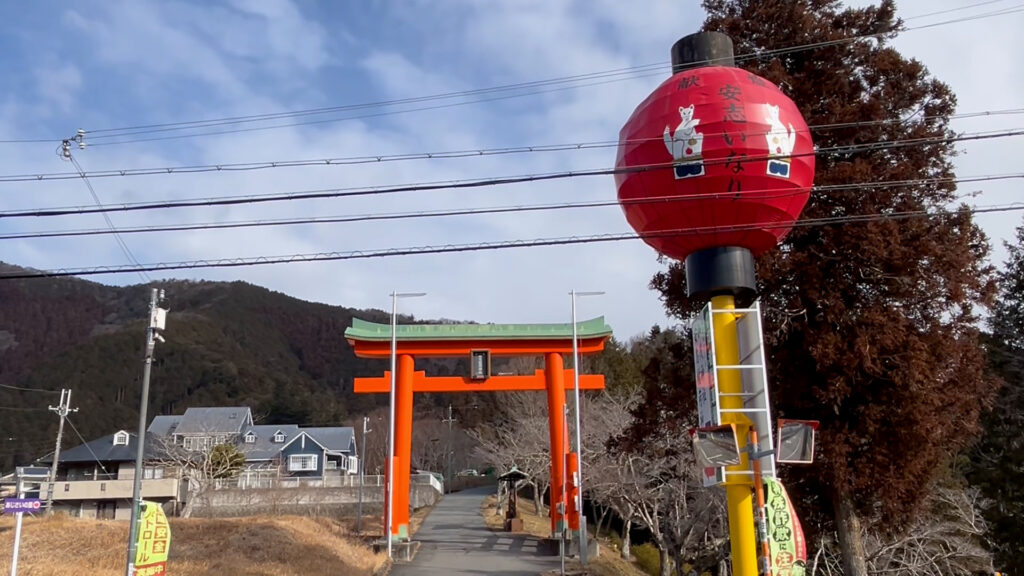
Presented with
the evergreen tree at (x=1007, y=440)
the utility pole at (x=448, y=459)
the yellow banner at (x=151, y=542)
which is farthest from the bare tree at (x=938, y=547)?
the utility pole at (x=448, y=459)

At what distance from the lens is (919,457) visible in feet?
38.0

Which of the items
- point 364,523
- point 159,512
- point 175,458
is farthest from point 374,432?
point 159,512

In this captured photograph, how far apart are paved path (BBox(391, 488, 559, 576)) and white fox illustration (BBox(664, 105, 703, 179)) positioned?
1232cm

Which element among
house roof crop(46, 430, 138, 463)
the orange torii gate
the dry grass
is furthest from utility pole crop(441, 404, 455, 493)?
the orange torii gate

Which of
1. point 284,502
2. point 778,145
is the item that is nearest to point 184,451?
point 284,502

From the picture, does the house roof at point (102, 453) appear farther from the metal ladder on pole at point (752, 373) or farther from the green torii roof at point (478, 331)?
the metal ladder on pole at point (752, 373)

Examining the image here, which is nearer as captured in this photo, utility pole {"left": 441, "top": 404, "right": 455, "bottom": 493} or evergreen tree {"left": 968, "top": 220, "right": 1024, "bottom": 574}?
evergreen tree {"left": 968, "top": 220, "right": 1024, "bottom": 574}

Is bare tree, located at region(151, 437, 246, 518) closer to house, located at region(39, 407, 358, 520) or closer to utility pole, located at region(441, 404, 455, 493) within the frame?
house, located at region(39, 407, 358, 520)

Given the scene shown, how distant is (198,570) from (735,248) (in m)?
13.5

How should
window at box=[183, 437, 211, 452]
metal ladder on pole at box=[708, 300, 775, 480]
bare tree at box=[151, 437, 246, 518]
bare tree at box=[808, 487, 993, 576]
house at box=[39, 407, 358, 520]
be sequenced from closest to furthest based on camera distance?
metal ladder on pole at box=[708, 300, 775, 480] < bare tree at box=[808, 487, 993, 576] < bare tree at box=[151, 437, 246, 518] < house at box=[39, 407, 358, 520] < window at box=[183, 437, 211, 452]

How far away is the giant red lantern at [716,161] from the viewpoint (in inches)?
380

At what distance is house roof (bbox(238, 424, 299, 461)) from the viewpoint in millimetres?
52875

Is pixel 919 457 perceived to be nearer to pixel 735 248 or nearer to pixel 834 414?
pixel 834 414

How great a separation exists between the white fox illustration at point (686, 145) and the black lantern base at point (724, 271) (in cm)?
138
